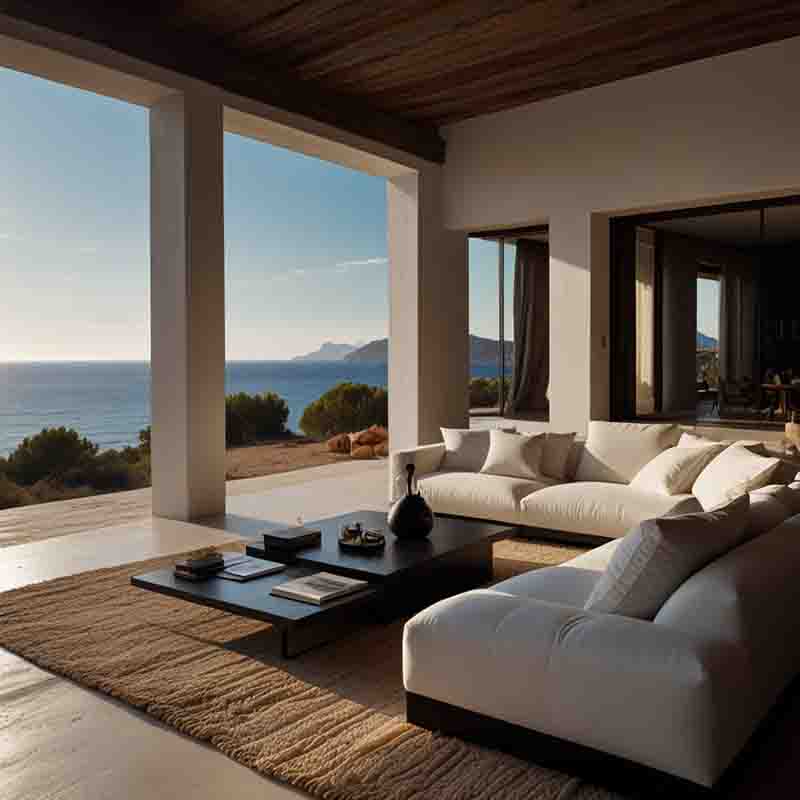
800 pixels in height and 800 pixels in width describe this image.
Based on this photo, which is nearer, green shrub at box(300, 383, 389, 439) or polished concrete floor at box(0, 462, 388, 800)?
polished concrete floor at box(0, 462, 388, 800)

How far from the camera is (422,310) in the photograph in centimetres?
778

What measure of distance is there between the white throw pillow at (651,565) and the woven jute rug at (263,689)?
1.68 feet

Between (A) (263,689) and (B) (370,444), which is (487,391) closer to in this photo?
(B) (370,444)

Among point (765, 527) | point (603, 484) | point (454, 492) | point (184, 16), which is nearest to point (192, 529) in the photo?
point (454, 492)

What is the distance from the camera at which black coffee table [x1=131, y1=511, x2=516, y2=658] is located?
302cm

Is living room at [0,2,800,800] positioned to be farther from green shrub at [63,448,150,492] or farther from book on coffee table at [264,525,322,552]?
green shrub at [63,448,150,492]

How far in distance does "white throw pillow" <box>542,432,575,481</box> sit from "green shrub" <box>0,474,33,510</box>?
8277 mm

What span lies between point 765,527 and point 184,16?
183 inches

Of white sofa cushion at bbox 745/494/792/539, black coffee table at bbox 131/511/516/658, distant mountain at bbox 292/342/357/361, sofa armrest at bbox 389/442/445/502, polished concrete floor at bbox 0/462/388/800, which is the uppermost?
distant mountain at bbox 292/342/357/361

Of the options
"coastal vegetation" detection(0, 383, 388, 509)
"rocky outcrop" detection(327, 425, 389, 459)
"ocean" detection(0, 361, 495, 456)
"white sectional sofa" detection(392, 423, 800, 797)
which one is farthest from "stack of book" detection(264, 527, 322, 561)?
"ocean" detection(0, 361, 495, 456)

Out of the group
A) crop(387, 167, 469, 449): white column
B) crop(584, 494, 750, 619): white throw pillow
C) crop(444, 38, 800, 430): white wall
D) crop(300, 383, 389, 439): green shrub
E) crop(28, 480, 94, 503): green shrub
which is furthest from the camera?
crop(300, 383, 389, 439): green shrub

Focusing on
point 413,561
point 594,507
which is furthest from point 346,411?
point 413,561

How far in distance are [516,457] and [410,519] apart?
1.65 meters

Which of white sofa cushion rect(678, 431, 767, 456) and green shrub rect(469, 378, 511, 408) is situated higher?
green shrub rect(469, 378, 511, 408)
